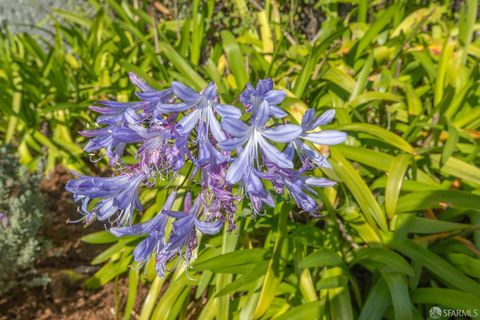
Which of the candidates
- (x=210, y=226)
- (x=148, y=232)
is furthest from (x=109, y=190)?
(x=210, y=226)

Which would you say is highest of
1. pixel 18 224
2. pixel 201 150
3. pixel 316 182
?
pixel 201 150

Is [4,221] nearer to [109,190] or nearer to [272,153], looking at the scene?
[109,190]

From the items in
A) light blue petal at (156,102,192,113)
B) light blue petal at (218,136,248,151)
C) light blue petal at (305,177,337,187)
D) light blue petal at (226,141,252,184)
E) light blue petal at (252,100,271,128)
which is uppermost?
light blue petal at (156,102,192,113)

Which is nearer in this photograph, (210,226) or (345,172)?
(210,226)

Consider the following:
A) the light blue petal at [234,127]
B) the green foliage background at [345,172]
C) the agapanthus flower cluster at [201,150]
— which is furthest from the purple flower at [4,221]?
the light blue petal at [234,127]

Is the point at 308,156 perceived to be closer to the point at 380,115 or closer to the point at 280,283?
the point at 280,283

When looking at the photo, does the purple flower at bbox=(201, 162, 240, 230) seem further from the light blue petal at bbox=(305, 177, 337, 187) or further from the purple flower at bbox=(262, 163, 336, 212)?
the light blue petal at bbox=(305, 177, 337, 187)

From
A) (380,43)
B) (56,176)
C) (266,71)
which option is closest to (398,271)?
(266,71)

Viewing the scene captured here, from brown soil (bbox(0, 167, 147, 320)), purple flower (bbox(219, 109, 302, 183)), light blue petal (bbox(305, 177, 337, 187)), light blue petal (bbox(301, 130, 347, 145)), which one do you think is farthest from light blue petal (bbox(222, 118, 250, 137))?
brown soil (bbox(0, 167, 147, 320))
